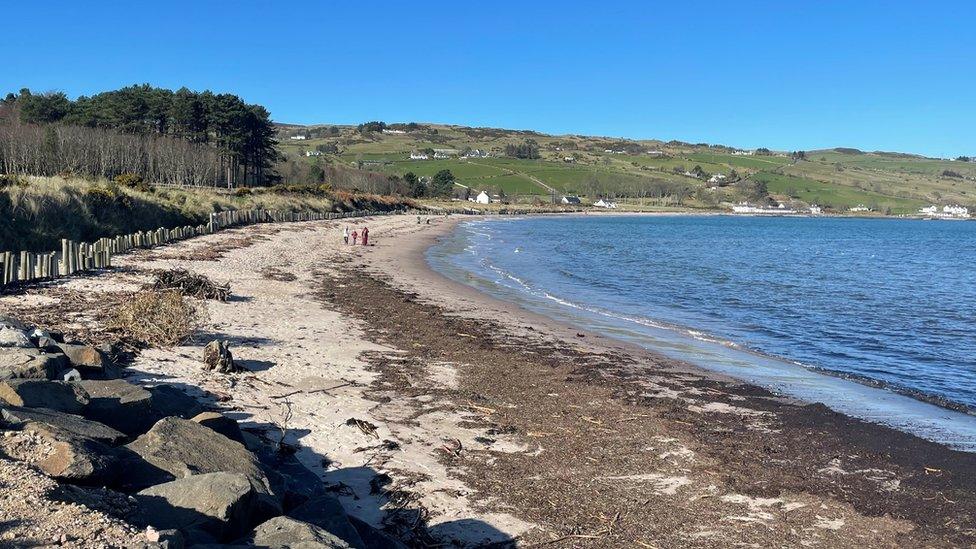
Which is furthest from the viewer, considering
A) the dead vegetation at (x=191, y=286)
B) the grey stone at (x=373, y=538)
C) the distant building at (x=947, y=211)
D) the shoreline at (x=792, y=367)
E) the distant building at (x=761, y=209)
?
the distant building at (x=761, y=209)

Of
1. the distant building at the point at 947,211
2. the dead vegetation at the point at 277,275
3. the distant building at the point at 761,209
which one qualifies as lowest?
the dead vegetation at the point at 277,275

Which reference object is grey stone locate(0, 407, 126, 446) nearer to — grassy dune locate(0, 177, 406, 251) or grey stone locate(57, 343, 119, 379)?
grey stone locate(57, 343, 119, 379)

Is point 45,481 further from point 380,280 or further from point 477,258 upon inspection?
point 477,258

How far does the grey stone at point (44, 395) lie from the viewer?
18.9ft

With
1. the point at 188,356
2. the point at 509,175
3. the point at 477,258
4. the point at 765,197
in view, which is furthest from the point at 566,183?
the point at 188,356

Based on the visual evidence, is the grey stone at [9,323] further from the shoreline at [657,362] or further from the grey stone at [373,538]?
the shoreline at [657,362]

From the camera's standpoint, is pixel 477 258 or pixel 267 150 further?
pixel 267 150

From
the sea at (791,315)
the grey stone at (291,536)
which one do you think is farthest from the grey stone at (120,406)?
the sea at (791,315)

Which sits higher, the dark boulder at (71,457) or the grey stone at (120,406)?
the dark boulder at (71,457)

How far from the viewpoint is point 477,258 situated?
4166 centimetres

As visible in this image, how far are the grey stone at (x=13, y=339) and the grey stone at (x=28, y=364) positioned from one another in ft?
1.71

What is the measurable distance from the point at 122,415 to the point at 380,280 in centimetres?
2017

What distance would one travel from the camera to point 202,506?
4.51 m

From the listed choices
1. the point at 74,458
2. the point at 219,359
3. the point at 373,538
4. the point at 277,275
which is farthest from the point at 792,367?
the point at 277,275
